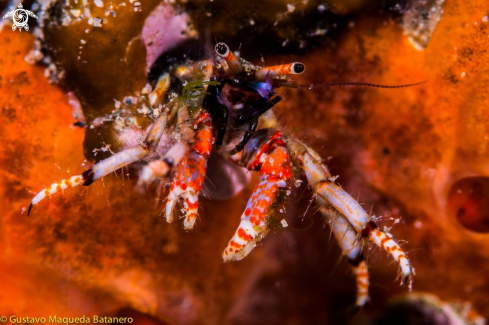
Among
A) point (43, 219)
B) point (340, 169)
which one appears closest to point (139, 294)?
point (43, 219)

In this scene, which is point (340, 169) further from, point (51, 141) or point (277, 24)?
point (51, 141)

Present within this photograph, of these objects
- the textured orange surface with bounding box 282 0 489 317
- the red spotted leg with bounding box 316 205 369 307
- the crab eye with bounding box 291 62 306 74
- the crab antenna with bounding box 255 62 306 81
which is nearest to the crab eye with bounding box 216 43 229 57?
the crab antenna with bounding box 255 62 306 81

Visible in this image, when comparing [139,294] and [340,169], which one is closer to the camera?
[139,294]

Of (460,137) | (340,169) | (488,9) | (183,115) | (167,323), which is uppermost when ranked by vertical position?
(488,9)

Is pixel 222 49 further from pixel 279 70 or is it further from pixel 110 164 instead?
pixel 110 164

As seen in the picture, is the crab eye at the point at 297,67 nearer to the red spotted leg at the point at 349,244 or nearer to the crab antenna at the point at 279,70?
the crab antenna at the point at 279,70

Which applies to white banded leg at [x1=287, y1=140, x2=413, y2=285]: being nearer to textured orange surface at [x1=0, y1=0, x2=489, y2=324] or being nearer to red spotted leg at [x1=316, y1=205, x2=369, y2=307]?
red spotted leg at [x1=316, y1=205, x2=369, y2=307]

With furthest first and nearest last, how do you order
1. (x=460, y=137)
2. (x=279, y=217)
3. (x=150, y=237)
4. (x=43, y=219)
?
(x=460, y=137), (x=150, y=237), (x=43, y=219), (x=279, y=217)

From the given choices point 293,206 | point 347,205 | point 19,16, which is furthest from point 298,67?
point 19,16
